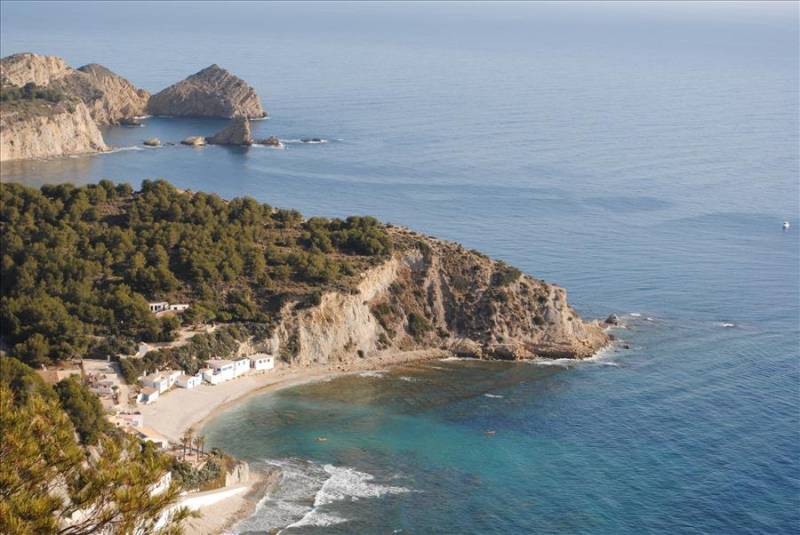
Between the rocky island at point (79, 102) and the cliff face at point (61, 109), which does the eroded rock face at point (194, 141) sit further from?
the cliff face at point (61, 109)

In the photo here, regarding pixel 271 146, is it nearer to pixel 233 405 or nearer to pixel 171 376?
pixel 171 376

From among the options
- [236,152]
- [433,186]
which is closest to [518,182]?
[433,186]

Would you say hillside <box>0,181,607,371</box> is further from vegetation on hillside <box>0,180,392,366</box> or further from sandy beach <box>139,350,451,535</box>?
sandy beach <box>139,350,451,535</box>

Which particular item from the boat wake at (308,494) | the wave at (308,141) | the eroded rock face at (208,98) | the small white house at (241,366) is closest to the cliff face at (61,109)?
the eroded rock face at (208,98)

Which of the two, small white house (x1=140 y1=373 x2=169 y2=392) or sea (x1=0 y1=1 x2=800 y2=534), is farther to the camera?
small white house (x1=140 y1=373 x2=169 y2=392)

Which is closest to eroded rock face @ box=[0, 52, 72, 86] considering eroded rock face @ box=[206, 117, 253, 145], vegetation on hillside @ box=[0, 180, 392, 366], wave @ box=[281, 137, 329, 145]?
eroded rock face @ box=[206, 117, 253, 145]

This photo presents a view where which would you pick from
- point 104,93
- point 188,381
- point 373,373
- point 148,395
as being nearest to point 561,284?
point 373,373
